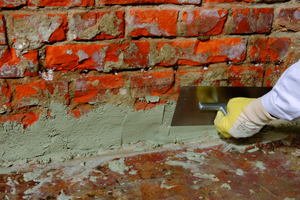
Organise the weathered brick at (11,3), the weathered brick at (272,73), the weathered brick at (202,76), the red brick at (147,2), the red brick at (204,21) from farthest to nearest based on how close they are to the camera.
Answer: the weathered brick at (272,73), the weathered brick at (202,76), the red brick at (204,21), the red brick at (147,2), the weathered brick at (11,3)

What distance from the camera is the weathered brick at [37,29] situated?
984 mm

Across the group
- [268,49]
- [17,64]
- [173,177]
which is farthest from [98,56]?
[268,49]

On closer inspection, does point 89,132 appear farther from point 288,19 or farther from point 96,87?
point 288,19

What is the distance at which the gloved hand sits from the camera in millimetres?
1156


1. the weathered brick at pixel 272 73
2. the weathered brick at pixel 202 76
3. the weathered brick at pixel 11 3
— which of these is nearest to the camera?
the weathered brick at pixel 11 3

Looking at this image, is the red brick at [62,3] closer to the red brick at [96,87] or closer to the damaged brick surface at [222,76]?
the red brick at [96,87]

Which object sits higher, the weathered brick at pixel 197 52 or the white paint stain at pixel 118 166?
the weathered brick at pixel 197 52

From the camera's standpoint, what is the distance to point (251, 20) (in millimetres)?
1222

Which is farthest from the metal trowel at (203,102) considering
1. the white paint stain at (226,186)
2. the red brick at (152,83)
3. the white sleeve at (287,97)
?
the white paint stain at (226,186)

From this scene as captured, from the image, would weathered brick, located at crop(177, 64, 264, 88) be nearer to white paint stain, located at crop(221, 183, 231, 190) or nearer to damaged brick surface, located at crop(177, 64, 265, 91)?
damaged brick surface, located at crop(177, 64, 265, 91)

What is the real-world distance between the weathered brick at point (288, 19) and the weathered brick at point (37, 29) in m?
1.08

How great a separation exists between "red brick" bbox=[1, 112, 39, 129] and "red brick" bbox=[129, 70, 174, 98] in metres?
0.49

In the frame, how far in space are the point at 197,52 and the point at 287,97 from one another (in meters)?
0.46

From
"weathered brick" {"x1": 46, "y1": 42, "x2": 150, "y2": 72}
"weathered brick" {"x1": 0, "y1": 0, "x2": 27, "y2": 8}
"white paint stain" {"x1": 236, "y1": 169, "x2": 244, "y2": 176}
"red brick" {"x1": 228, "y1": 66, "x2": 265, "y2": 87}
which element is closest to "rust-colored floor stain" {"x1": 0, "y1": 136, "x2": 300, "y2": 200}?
"white paint stain" {"x1": 236, "y1": 169, "x2": 244, "y2": 176}
